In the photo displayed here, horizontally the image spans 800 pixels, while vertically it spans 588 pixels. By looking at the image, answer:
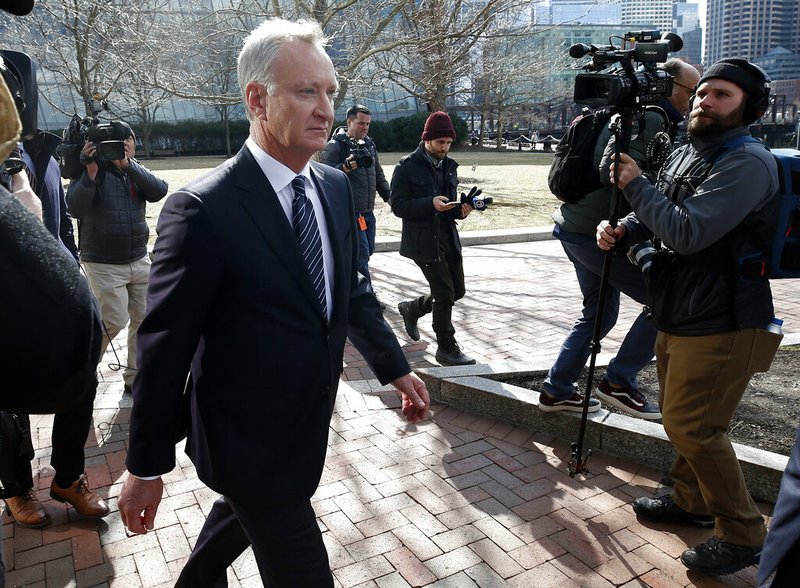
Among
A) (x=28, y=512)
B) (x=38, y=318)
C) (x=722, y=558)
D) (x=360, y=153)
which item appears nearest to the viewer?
(x=38, y=318)

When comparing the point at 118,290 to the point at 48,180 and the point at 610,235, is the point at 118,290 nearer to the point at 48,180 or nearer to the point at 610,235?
the point at 48,180

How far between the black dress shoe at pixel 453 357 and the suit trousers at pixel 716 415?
2.68 m

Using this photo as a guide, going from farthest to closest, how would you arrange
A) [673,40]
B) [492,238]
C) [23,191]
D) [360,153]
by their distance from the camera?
[492,238] < [360,153] < [673,40] < [23,191]

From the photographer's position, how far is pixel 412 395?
98.6 inches

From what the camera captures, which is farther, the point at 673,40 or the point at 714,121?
the point at 673,40

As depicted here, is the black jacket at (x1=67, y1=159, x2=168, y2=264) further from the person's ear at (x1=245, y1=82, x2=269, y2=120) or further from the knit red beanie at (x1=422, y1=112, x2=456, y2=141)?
the person's ear at (x1=245, y1=82, x2=269, y2=120)

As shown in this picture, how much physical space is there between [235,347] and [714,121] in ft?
6.79

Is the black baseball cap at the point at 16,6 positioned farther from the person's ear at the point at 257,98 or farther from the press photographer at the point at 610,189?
the press photographer at the point at 610,189

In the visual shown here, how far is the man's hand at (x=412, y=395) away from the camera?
2.51 metres

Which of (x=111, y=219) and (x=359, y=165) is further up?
(x=359, y=165)

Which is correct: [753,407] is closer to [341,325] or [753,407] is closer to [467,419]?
[467,419]

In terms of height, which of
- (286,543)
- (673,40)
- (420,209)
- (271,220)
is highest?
(673,40)

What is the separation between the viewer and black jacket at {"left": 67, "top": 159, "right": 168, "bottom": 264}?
4.80 metres

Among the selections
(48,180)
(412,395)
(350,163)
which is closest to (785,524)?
(412,395)
